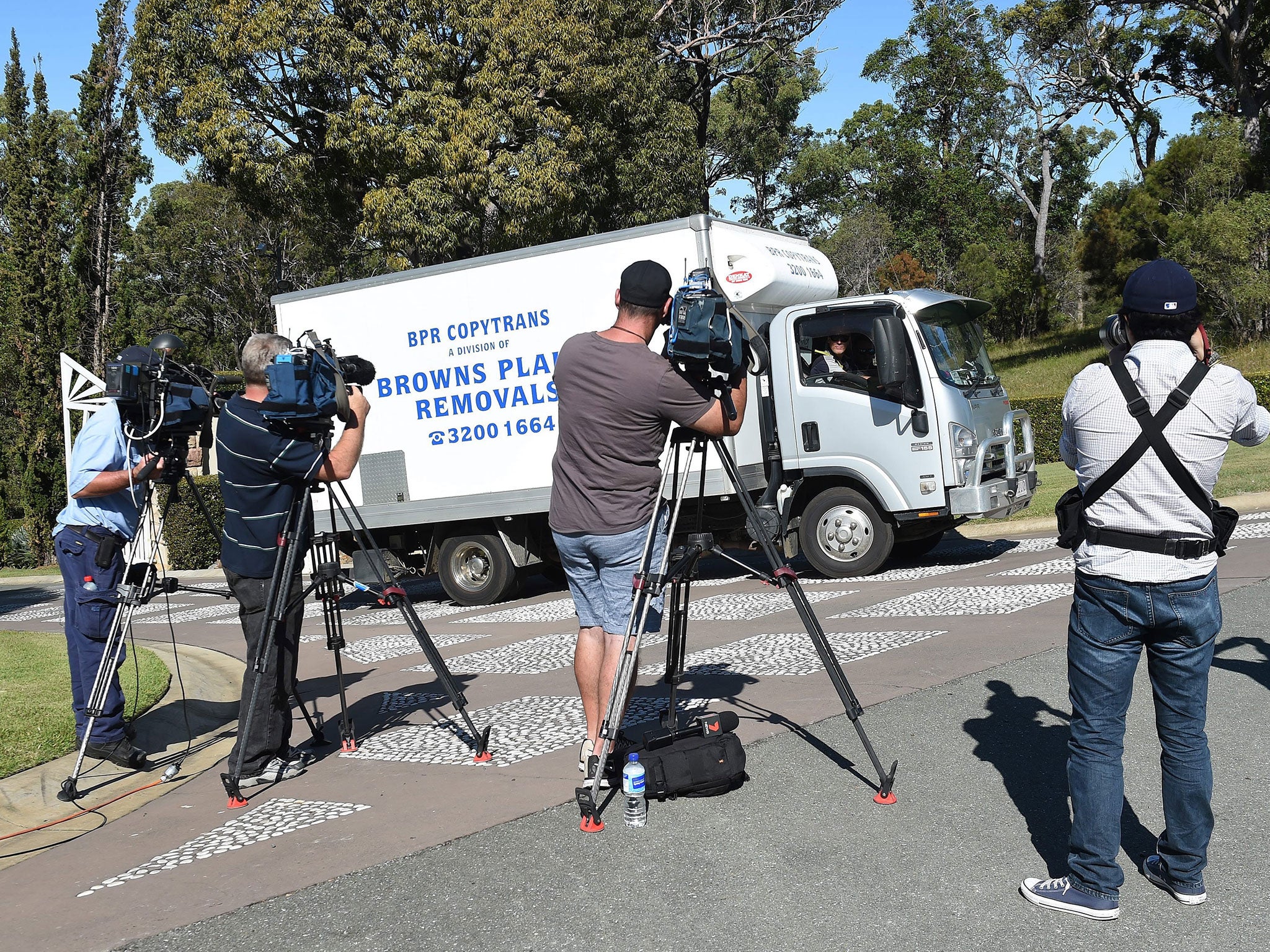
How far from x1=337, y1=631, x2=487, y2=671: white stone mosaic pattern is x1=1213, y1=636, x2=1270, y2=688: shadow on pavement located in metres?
5.72

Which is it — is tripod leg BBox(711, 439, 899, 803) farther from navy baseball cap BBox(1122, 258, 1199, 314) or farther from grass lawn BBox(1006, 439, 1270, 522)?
grass lawn BBox(1006, 439, 1270, 522)

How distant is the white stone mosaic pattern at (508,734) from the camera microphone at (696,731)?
0.95 metres

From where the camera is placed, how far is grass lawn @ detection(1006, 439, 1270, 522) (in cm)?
1405

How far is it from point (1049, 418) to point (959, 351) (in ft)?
39.0

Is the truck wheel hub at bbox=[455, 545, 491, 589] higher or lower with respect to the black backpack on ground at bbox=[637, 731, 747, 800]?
higher

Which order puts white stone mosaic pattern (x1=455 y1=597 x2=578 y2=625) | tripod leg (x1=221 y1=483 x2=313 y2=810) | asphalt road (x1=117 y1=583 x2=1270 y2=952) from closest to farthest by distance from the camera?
1. asphalt road (x1=117 y1=583 x2=1270 y2=952)
2. tripod leg (x1=221 y1=483 x2=313 y2=810)
3. white stone mosaic pattern (x1=455 y1=597 x2=578 y2=625)

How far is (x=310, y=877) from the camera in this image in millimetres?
4379

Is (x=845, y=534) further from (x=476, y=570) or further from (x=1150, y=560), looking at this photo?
(x=1150, y=560)

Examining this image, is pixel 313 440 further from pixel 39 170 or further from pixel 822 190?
Answer: pixel 822 190

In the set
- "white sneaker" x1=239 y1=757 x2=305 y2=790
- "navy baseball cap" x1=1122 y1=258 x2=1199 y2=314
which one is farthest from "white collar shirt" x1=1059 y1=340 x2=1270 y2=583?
"white sneaker" x1=239 y1=757 x2=305 y2=790

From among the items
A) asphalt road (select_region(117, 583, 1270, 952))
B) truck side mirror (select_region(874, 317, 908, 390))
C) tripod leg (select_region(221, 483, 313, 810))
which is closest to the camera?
asphalt road (select_region(117, 583, 1270, 952))

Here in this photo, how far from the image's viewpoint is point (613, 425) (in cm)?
472

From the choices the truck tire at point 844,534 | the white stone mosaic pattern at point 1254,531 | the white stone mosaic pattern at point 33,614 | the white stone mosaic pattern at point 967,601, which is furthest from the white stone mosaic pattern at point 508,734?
the white stone mosaic pattern at point 33,614

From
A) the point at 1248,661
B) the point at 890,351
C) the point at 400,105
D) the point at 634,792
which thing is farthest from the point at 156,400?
the point at 400,105
